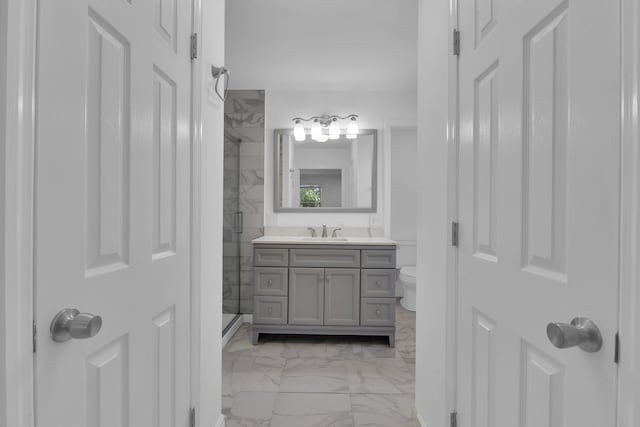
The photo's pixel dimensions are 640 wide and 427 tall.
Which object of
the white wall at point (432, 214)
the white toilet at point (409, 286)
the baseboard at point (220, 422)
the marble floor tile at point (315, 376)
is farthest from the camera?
the white toilet at point (409, 286)

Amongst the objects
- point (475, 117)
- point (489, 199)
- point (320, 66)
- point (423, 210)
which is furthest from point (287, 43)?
point (489, 199)

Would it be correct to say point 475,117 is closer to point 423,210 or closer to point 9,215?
point 423,210

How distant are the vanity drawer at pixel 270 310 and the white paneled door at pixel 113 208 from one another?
1.68 m

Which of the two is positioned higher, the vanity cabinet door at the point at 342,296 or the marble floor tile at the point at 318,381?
the vanity cabinet door at the point at 342,296

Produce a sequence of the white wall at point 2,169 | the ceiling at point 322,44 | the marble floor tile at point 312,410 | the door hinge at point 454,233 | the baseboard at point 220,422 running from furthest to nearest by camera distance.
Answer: the ceiling at point 322,44 → the marble floor tile at point 312,410 → the baseboard at point 220,422 → the door hinge at point 454,233 → the white wall at point 2,169

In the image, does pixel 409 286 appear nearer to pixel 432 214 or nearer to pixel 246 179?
pixel 246 179

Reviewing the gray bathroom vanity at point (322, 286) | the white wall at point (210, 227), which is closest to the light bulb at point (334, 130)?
the gray bathroom vanity at point (322, 286)

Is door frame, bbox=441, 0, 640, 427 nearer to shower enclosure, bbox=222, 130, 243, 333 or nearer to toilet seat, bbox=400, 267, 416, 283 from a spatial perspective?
shower enclosure, bbox=222, 130, 243, 333

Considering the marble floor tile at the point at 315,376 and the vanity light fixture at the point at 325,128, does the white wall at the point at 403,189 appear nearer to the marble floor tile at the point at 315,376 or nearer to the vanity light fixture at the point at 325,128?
the vanity light fixture at the point at 325,128

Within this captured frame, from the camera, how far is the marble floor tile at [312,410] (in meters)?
1.81

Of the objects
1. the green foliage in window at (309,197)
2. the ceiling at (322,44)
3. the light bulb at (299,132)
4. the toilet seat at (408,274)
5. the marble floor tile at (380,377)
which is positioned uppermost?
the ceiling at (322,44)

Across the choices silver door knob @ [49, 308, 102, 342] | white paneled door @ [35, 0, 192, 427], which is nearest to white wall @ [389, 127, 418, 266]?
white paneled door @ [35, 0, 192, 427]

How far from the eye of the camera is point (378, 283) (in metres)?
2.91

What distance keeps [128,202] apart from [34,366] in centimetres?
42
